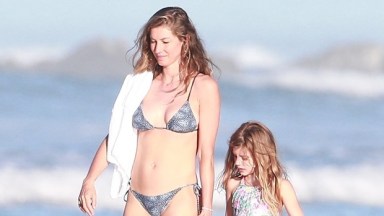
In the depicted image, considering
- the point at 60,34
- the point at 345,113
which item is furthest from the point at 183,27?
the point at 60,34

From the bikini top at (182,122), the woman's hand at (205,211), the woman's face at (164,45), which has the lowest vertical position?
the woman's hand at (205,211)

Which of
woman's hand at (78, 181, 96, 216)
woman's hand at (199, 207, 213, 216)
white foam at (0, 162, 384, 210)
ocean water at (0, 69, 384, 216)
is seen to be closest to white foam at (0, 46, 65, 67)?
ocean water at (0, 69, 384, 216)

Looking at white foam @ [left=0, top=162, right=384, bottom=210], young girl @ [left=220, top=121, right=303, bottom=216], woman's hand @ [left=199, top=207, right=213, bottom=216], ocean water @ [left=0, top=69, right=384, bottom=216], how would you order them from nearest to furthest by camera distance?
woman's hand @ [left=199, top=207, right=213, bottom=216]
young girl @ [left=220, top=121, right=303, bottom=216]
white foam @ [left=0, top=162, right=384, bottom=210]
ocean water @ [left=0, top=69, right=384, bottom=216]

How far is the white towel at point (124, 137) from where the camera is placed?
236 inches


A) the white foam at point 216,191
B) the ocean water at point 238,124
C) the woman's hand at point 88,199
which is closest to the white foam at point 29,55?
the ocean water at point 238,124

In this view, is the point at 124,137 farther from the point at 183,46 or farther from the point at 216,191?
the point at 216,191

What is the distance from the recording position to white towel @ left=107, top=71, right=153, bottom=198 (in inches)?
236

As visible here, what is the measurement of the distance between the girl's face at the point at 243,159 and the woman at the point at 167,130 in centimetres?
22

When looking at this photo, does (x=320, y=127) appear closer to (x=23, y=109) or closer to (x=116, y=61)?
(x=23, y=109)

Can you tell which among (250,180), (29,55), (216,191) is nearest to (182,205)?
(250,180)

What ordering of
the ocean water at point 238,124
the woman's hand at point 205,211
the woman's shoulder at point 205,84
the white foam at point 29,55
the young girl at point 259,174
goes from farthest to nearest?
the white foam at point 29,55, the ocean water at point 238,124, the young girl at point 259,174, the woman's shoulder at point 205,84, the woman's hand at point 205,211

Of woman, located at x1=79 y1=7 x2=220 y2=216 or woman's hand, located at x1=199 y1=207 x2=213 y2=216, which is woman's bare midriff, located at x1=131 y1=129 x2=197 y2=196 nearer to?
woman, located at x1=79 y1=7 x2=220 y2=216

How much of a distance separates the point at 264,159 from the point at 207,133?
379 mm

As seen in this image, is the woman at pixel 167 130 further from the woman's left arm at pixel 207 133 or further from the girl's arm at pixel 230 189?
the girl's arm at pixel 230 189
